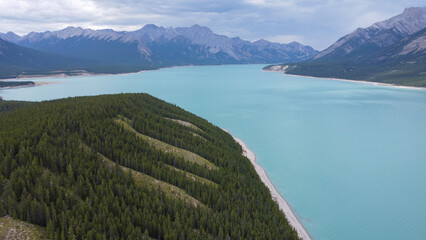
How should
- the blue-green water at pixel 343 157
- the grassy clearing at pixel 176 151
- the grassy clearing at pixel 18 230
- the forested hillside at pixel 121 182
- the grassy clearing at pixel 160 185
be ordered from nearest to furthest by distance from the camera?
the grassy clearing at pixel 18 230 < the forested hillside at pixel 121 182 < the grassy clearing at pixel 160 185 < the blue-green water at pixel 343 157 < the grassy clearing at pixel 176 151

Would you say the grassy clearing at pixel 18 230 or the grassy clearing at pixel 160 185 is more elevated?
the grassy clearing at pixel 18 230

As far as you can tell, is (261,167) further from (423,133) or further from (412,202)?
(423,133)

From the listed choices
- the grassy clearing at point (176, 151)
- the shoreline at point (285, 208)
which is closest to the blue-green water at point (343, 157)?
the shoreline at point (285, 208)

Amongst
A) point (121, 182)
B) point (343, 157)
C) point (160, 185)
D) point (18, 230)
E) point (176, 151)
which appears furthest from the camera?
point (343, 157)

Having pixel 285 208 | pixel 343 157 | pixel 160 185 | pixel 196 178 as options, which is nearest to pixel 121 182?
pixel 160 185

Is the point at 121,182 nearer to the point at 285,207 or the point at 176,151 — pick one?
the point at 176,151

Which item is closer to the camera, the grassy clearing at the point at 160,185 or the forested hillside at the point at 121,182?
the forested hillside at the point at 121,182

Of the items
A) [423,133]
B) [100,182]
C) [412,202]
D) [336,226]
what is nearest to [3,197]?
[100,182]

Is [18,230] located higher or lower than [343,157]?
higher

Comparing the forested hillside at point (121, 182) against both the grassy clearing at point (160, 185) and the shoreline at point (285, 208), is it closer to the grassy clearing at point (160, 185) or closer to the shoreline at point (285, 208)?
the grassy clearing at point (160, 185)
